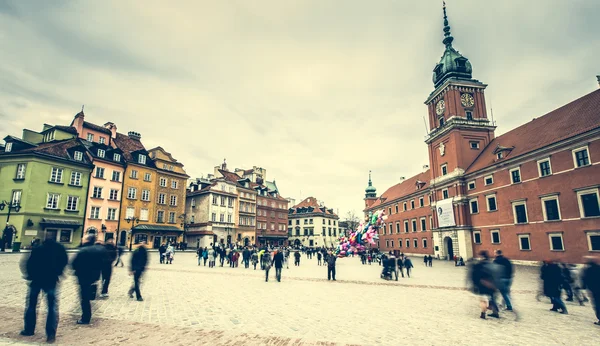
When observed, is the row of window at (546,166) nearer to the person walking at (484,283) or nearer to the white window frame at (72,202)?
the person walking at (484,283)

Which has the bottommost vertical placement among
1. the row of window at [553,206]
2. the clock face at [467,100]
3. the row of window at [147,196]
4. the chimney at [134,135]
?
the row of window at [553,206]

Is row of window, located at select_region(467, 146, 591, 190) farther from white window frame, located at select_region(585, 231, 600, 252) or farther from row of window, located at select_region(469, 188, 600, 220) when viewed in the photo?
white window frame, located at select_region(585, 231, 600, 252)

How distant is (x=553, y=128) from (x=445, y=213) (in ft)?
52.4

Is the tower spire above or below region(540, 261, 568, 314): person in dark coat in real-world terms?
above

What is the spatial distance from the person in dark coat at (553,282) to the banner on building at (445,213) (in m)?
30.8

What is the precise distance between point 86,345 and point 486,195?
39.1 metres

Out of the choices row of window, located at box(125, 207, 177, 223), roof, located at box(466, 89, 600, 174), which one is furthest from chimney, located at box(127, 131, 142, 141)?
roof, located at box(466, 89, 600, 174)

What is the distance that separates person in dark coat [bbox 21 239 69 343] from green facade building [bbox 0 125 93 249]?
28.7 metres

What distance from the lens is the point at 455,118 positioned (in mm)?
41438

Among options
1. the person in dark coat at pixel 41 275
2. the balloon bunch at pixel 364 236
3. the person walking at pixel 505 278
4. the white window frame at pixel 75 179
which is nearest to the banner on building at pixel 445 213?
the balloon bunch at pixel 364 236

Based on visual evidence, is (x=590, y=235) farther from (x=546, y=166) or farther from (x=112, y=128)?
(x=112, y=128)

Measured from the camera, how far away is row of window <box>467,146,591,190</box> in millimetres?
24797

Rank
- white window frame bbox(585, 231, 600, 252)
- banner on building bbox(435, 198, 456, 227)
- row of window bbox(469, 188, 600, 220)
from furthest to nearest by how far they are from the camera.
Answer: banner on building bbox(435, 198, 456, 227) → row of window bbox(469, 188, 600, 220) → white window frame bbox(585, 231, 600, 252)

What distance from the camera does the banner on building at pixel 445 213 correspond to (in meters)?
40.0
